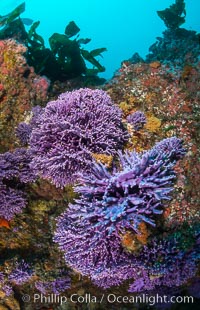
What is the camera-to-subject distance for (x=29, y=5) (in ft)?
501

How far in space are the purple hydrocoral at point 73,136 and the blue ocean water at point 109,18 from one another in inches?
5220

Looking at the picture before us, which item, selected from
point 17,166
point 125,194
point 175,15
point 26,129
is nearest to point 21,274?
point 17,166

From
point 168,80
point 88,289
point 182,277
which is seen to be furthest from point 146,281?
point 168,80

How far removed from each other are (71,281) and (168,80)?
3.22 metres

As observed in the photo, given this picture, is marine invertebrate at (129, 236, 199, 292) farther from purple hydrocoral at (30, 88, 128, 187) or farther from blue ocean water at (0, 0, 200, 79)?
blue ocean water at (0, 0, 200, 79)

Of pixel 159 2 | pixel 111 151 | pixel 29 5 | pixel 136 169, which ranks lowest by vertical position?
pixel 136 169

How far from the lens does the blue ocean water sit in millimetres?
139250

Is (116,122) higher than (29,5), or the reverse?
(29,5)

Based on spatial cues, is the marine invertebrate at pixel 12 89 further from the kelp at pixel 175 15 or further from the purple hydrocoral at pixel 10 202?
the kelp at pixel 175 15

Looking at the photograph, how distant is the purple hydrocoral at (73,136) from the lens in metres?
3.43

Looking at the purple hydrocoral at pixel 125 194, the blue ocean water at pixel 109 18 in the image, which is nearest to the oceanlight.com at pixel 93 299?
the purple hydrocoral at pixel 125 194

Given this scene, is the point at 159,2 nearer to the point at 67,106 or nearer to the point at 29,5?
the point at 29,5

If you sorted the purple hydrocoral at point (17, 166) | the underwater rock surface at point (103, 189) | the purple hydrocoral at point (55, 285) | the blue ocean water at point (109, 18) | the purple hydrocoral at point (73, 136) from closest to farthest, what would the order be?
the underwater rock surface at point (103, 189)
the purple hydrocoral at point (73, 136)
the purple hydrocoral at point (17, 166)
the purple hydrocoral at point (55, 285)
the blue ocean water at point (109, 18)

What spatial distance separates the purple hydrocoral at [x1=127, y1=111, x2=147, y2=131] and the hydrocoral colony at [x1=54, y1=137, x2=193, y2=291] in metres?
0.72
